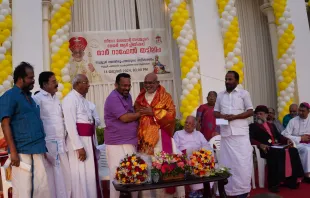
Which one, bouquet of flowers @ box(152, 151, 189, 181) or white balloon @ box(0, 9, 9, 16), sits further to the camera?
white balloon @ box(0, 9, 9, 16)

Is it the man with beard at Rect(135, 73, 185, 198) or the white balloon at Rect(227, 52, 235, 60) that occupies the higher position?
the white balloon at Rect(227, 52, 235, 60)

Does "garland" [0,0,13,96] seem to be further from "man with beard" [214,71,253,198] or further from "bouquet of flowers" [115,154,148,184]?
Answer: "man with beard" [214,71,253,198]

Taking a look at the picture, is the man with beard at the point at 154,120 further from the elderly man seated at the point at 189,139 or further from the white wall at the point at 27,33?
the white wall at the point at 27,33

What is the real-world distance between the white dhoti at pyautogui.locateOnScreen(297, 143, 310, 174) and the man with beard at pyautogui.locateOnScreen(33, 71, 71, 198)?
13.7 feet

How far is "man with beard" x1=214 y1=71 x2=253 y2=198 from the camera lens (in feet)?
15.3

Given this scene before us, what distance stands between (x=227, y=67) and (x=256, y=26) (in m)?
2.22

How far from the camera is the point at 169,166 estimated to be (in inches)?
148

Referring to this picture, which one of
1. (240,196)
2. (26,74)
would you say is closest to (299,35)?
(240,196)

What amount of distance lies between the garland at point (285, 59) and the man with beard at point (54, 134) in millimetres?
5809

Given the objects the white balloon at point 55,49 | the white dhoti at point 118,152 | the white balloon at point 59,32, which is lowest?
the white dhoti at point 118,152

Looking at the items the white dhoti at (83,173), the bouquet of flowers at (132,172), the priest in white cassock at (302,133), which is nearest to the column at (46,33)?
the white dhoti at (83,173)

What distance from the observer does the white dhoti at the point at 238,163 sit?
15.2 feet

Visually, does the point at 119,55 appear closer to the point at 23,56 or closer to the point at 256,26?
the point at 23,56

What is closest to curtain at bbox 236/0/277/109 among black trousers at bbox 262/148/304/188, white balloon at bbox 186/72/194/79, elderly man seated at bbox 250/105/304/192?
white balloon at bbox 186/72/194/79
